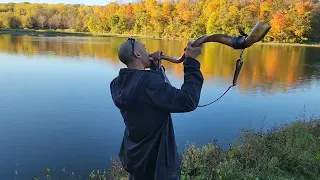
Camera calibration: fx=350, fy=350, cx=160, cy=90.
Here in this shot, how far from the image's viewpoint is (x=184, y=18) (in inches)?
2544

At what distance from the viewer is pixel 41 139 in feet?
31.2

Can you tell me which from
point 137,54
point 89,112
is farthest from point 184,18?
point 137,54

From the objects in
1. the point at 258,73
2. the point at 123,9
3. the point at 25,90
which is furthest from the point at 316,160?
the point at 123,9

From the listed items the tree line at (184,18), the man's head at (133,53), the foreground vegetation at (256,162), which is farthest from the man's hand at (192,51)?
the tree line at (184,18)

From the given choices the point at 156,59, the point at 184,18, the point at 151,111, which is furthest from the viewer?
the point at 184,18

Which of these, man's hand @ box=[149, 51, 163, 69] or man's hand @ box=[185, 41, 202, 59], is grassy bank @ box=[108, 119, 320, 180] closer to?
man's hand @ box=[149, 51, 163, 69]

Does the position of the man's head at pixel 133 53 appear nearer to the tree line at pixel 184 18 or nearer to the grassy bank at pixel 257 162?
the grassy bank at pixel 257 162

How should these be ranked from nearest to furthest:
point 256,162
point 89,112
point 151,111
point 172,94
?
point 172,94
point 151,111
point 256,162
point 89,112

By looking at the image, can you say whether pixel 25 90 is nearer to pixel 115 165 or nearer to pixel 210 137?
pixel 210 137

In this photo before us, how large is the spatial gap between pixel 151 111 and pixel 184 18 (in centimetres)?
6400

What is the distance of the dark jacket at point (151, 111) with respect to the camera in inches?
82.5

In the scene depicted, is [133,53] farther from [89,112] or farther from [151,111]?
[89,112]

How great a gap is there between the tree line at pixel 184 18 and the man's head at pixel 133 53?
2983cm

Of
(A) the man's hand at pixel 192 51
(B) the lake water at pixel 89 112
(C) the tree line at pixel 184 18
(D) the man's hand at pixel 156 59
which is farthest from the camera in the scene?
(C) the tree line at pixel 184 18
